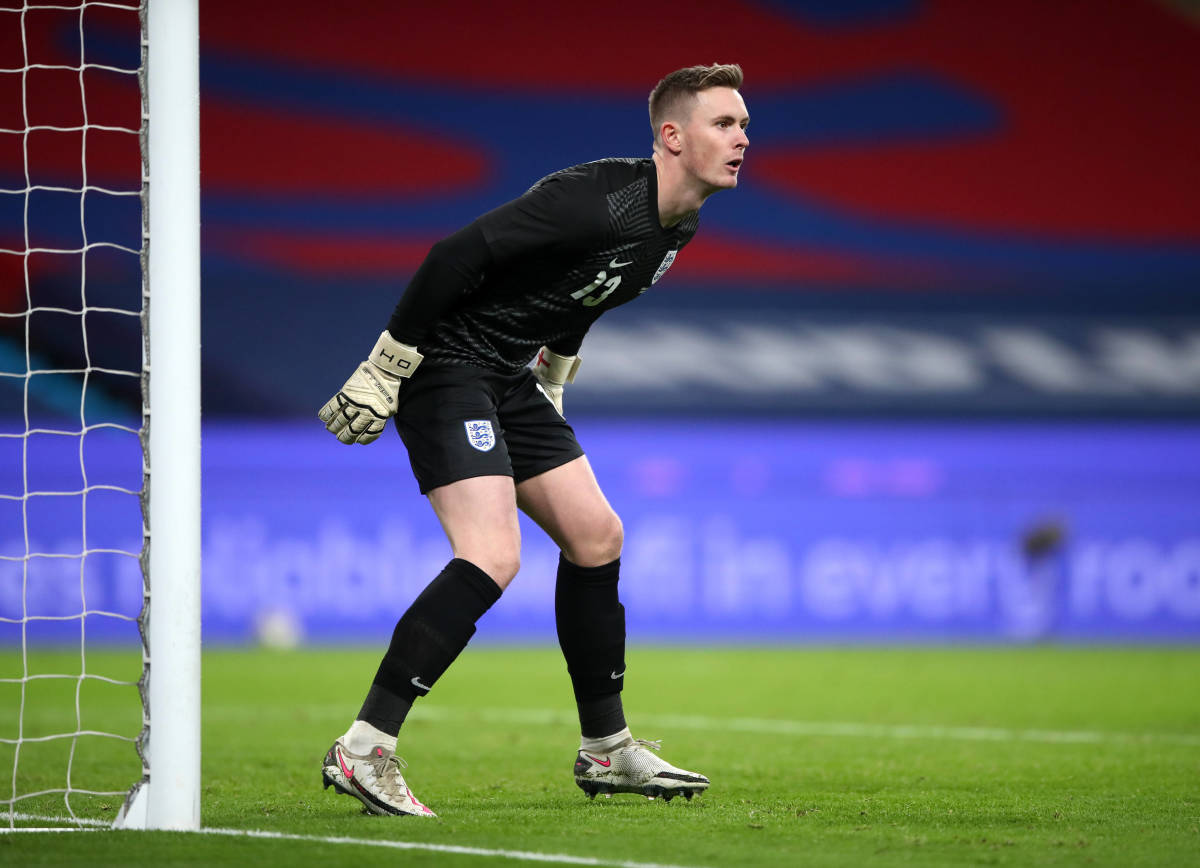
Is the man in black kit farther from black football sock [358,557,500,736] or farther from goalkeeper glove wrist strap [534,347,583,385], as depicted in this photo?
goalkeeper glove wrist strap [534,347,583,385]

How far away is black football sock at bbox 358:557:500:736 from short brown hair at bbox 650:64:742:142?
1334 mm

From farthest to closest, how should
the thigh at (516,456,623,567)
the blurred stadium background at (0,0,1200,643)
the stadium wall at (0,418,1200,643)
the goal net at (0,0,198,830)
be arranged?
the blurred stadium background at (0,0,1200,643), the stadium wall at (0,418,1200,643), the goal net at (0,0,198,830), the thigh at (516,456,623,567)

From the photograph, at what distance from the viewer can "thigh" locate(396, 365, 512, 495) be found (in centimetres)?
385

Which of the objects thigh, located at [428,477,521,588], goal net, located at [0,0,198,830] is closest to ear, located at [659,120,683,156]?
thigh, located at [428,477,521,588]

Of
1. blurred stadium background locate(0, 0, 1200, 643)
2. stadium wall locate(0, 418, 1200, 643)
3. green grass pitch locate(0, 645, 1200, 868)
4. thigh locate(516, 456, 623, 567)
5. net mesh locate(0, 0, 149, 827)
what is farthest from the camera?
blurred stadium background locate(0, 0, 1200, 643)

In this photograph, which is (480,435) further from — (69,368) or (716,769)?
(69,368)

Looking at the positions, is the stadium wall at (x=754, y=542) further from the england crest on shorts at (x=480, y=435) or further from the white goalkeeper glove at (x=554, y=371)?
the england crest on shorts at (x=480, y=435)

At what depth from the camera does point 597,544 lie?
423cm

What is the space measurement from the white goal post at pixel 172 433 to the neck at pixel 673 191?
1250mm

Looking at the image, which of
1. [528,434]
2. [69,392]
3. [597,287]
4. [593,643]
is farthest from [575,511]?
[69,392]

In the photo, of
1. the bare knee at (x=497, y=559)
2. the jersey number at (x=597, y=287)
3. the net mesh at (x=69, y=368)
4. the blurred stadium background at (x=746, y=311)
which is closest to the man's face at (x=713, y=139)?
the jersey number at (x=597, y=287)

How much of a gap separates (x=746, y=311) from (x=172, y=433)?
13.8 meters

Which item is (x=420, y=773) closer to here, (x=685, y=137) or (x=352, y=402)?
(x=352, y=402)

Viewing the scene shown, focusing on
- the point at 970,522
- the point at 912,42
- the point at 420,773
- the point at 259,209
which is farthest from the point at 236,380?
the point at 420,773
